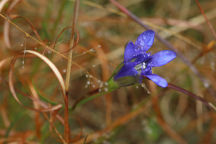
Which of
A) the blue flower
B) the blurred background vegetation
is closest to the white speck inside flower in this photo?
the blue flower

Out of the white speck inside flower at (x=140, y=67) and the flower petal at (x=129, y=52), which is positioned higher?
the flower petal at (x=129, y=52)

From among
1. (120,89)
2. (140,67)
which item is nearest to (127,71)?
(140,67)

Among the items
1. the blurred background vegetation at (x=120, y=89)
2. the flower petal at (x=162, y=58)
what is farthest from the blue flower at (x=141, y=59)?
the blurred background vegetation at (x=120, y=89)

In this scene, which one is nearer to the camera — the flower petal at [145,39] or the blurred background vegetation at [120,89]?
the flower petal at [145,39]

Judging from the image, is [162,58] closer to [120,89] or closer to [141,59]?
[141,59]

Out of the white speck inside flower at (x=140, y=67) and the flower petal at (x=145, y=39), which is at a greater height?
the flower petal at (x=145, y=39)

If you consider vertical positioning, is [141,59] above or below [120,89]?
above

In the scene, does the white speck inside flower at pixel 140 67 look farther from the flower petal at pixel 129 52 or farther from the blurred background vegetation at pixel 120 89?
the blurred background vegetation at pixel 120 89

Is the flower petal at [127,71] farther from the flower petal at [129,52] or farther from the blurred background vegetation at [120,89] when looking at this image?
the blurred background vegetation at [120,89]
